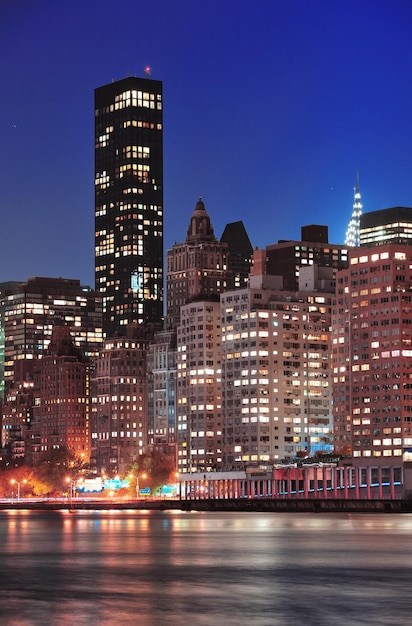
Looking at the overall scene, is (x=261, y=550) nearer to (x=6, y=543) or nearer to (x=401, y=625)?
(x=6, y=543)

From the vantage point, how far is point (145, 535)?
180375 mm

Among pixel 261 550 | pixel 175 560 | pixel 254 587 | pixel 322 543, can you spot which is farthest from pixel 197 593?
pixel 322 543

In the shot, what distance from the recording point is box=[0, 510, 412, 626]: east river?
8462cm

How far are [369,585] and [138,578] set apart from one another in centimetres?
1731

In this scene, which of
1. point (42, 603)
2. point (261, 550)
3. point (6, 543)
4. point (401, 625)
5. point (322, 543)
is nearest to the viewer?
point (401, 625)

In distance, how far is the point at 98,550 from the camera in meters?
146

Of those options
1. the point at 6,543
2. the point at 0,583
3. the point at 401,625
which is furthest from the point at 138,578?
the point at 6,543

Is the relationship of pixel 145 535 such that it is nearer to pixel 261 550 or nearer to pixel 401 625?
pixel 261 550

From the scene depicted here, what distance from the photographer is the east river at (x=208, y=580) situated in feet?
278

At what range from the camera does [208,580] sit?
108m

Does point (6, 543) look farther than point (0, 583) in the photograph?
Yes

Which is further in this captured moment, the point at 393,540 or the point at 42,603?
the point at 393,540

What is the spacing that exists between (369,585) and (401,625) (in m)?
24.3

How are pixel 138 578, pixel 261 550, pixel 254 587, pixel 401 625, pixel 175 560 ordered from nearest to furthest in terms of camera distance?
pixel 401 625 → pixel 254 587 → pixel 138 578 → pixel 175 560 → pixel 261 550
